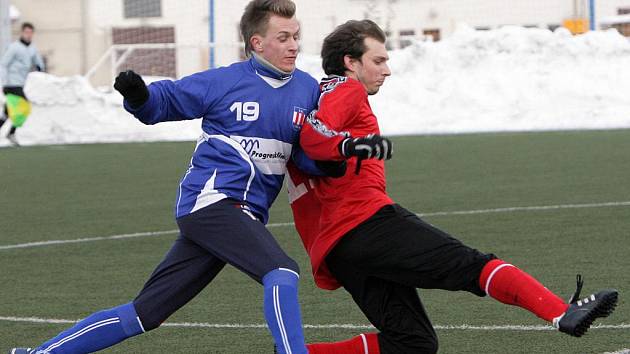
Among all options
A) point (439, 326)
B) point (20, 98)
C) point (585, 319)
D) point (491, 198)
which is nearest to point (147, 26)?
point (20, 98)

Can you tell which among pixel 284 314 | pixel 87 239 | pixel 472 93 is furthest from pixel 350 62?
pixel 472 93

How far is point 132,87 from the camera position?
527cm

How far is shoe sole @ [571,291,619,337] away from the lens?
15.9ft

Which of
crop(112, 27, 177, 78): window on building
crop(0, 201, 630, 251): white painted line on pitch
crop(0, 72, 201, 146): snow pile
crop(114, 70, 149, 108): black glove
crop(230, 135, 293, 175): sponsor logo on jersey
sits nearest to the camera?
crop(114, 70, 149, 108): black glove

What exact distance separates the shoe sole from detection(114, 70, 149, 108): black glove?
6.27 ft

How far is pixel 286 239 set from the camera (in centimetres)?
1051

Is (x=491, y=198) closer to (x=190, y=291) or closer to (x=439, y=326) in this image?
(x=439, y=326)

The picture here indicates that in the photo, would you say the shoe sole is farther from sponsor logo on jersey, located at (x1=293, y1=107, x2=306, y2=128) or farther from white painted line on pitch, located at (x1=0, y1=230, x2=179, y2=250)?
white painted line on pitch, located at (x1=0, y1=230, x2=179, y2=250)

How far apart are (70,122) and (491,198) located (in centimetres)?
1396

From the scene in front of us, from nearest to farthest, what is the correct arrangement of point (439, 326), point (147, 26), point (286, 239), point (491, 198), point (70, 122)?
point (439, 326) → point (286, 239) → point (491, 198) → point (70, 122) → point (147, 26)

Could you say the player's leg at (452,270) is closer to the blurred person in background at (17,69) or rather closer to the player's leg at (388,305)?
the player's leg at (388,305)

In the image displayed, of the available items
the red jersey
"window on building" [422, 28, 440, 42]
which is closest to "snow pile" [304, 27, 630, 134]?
"window on building" [422, 28, 440, 42]

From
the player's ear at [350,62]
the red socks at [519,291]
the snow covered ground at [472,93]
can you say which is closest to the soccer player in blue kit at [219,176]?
the player's ear at [350,62]

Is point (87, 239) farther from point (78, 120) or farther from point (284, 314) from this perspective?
point (78, 120)
